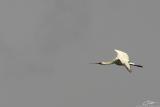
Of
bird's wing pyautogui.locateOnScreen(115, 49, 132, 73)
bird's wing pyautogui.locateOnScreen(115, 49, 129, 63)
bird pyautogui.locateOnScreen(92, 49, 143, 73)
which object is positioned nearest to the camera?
bird's wing pyautogui.locateOnScreen(115, 49, 132, 73)

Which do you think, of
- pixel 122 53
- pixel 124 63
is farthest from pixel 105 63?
pixel 124 63

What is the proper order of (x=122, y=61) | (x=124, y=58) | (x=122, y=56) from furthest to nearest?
(x=122, y=56) < (x=124, y=58) < (x=122, y=61)

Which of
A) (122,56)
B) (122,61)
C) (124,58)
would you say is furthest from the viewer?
(122,56)

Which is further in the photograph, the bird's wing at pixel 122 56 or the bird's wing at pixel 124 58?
the bird's wing at pixel 122 56

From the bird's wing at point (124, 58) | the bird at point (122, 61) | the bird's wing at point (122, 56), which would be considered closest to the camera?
the bird's wing at point (124, 58)

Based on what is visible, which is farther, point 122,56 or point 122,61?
point 122,56

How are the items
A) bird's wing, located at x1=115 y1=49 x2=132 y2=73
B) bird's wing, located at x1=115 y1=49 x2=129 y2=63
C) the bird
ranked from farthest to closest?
bird's wing, located at x1=115 y1=49 x2=129 y2=63 < the bird < bird's wing, located at x1=115 y1=49 x2=132 y2=73

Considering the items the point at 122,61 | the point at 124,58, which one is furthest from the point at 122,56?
the point at 122,61

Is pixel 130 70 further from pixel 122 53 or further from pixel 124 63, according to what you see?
pixel 122 53

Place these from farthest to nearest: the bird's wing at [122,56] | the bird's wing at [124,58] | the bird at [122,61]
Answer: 1. the bird's wing at [122,56]
2. the bird at [122,61]
3. the bird's wing at [124,58]

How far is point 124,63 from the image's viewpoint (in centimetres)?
6106

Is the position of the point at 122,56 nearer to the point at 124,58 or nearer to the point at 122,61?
the point at 124,58

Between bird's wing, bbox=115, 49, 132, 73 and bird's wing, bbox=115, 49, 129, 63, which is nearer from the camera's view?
bird's wing, bbox=115, 49, 132, 73

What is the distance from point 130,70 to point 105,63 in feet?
32.2
